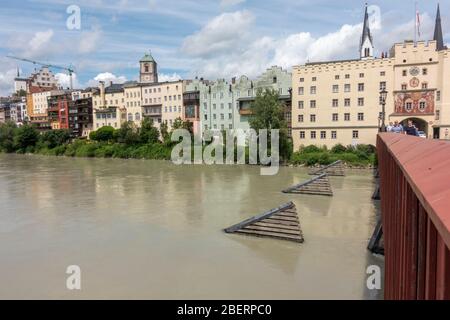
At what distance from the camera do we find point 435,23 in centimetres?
6425

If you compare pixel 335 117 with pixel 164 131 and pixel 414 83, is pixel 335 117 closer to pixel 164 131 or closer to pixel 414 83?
pixel 414 83

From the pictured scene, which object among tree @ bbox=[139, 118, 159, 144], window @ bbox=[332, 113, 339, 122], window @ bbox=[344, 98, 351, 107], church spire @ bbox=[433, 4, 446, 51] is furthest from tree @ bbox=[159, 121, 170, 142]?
church spire @ bbox=[433, 4, 446, 51]

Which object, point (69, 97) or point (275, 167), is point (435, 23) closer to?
point (275, 167)

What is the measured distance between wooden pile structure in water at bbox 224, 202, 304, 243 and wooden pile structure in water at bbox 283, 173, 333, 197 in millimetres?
10838

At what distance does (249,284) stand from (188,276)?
196 centimetres

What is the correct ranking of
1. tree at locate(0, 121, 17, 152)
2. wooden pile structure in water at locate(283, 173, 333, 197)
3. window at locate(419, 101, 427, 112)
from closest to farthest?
wooden pile structure in water at locate(283, 173, 333, 197)
window at locate(419, 101, 427, 112)
tree at locate(0, 121, 17, 152)

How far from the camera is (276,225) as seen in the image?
1700 cm

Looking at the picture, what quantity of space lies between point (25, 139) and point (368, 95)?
233ft

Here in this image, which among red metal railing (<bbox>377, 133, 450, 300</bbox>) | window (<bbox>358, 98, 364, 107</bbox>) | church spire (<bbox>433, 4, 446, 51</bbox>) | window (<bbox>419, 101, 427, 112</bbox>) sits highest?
church spire (<bbox>433, 4, 446, 51</bbox>)

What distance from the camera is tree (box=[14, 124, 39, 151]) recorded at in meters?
85.3

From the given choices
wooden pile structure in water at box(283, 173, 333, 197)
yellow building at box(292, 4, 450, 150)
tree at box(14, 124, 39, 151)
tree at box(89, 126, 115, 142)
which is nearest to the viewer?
wooden pile structure in water at box(283, 173, 333, 197)

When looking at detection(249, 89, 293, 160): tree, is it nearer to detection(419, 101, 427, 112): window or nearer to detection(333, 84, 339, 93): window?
detection(333, 84, 339, 93): window
